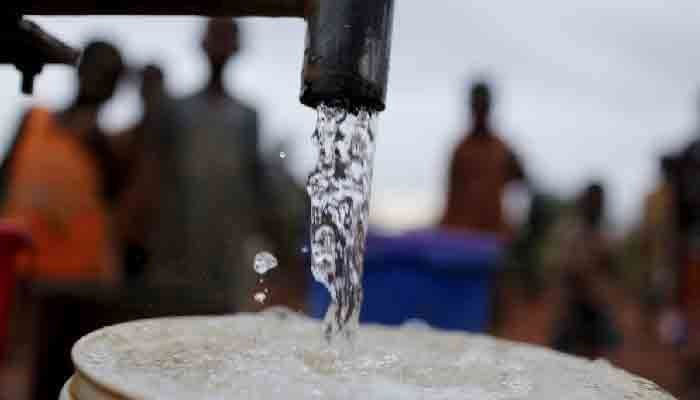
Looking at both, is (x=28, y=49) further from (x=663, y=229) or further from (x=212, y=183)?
(x=663, y=229)

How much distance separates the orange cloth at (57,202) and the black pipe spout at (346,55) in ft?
9.78

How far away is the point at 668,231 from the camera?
255 inches

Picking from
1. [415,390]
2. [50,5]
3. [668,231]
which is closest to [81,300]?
[50,5]

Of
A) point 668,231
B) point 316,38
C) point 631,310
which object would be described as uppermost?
point 316,38

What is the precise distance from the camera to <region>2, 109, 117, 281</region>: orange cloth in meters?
3.67

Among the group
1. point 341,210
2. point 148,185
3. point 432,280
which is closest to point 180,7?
point 341,210

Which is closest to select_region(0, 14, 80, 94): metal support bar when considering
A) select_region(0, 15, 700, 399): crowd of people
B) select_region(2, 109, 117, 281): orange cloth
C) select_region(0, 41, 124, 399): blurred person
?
select_region(0, 15, 700, 399): crowd of people

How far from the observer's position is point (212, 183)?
3980mm

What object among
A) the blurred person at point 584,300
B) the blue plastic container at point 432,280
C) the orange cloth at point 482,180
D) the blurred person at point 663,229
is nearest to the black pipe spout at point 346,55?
the blue plastic container at point 432,280

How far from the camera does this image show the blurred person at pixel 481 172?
4.95m

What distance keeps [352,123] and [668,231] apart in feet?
19.8

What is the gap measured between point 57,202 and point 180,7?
290 cm

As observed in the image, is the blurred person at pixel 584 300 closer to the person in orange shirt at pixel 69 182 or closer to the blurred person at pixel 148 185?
the blurred person at pixel 148 185

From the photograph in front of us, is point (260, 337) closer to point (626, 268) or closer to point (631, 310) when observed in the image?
point (631, 310)
